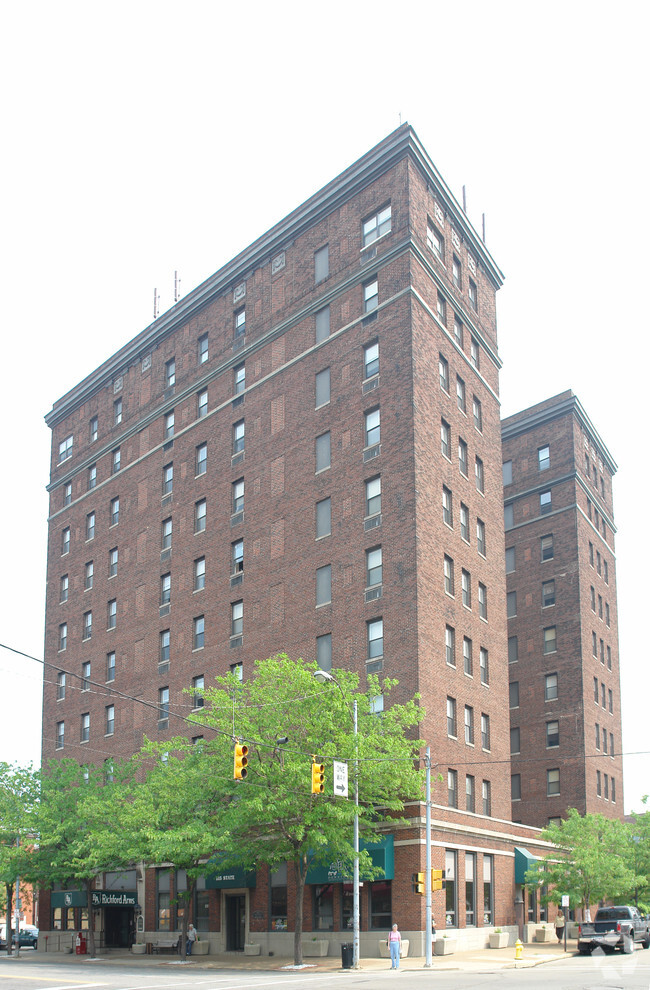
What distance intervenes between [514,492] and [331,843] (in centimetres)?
4244

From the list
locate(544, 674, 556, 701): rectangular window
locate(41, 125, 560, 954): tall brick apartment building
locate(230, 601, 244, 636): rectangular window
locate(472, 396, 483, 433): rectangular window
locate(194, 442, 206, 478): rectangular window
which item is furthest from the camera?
locate(544, 674, 556, 701): rectangular window

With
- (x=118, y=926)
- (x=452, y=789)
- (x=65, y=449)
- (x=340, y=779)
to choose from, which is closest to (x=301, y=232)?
(x=65, y=449)

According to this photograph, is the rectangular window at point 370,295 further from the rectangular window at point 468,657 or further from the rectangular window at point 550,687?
the rectangular window at point 550,687

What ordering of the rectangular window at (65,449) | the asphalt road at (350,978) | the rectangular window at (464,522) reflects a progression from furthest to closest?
the rectangular window at (65,449)
the rectangular window at (464,522)
the asphalt road at (350,978)

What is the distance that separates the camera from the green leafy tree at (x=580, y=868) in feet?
161

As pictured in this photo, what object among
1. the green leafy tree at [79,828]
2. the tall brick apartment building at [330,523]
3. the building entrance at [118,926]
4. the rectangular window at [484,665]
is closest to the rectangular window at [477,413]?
the tall brick apartment building at [330,523]

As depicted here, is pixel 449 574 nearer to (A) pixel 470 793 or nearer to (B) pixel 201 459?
(A) pixel 470 793

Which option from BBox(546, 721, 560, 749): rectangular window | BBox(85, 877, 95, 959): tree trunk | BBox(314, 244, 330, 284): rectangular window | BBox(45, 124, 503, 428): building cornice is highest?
BBox(45, 124, 503, 428): building cornice

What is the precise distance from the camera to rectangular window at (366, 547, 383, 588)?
156 feet

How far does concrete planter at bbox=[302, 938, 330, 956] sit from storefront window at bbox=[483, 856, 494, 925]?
842 cm

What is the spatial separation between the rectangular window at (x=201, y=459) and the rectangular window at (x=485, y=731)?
72.7 ft

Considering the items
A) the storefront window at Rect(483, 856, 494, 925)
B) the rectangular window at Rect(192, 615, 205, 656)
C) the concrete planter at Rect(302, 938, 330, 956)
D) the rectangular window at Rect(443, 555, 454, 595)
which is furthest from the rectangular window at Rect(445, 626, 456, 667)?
the rectangular window at Rect(192, 615, 205, 656)

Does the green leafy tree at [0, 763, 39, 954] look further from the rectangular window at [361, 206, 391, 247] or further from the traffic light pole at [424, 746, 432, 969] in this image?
the rectangular window at [361, 206, 391, 247]

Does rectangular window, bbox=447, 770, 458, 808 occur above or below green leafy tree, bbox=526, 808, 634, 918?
above
